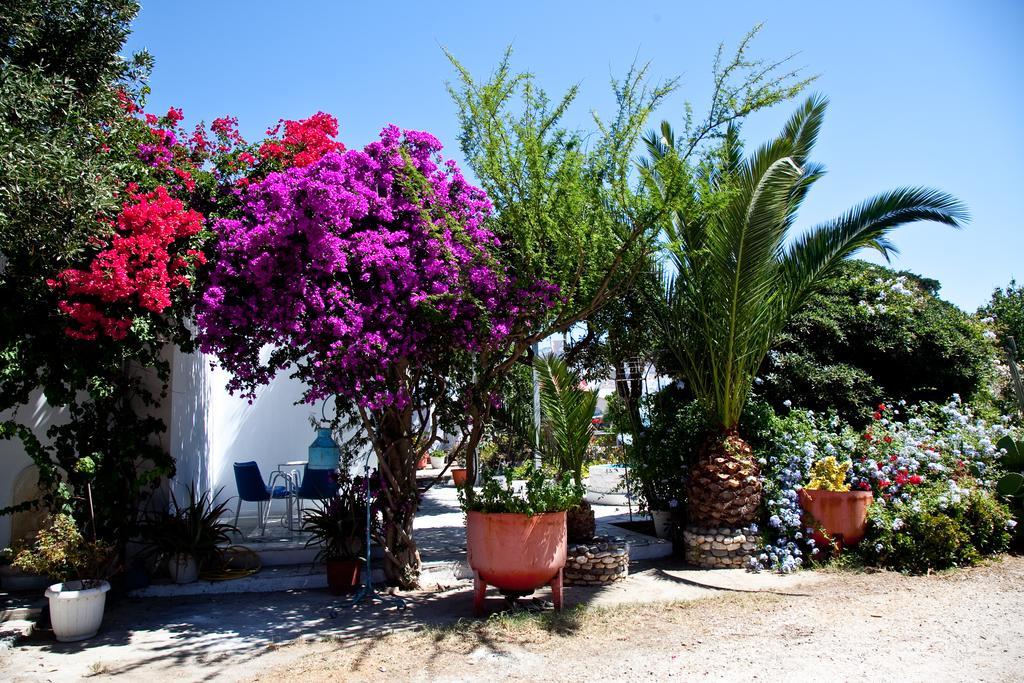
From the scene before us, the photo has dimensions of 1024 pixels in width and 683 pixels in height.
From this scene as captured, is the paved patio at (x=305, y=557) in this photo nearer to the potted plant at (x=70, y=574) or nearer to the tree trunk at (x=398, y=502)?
the tree trunk at (x=398, y=502)

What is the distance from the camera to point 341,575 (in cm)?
674

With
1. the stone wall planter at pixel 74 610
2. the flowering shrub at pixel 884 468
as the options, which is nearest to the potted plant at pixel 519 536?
the flowering shrub at pixel 884 468

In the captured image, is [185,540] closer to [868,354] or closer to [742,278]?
[742,278]

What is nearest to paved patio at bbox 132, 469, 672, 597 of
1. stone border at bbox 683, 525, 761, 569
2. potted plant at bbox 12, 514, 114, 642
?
stone border at bbox 683, 525, 761, 569

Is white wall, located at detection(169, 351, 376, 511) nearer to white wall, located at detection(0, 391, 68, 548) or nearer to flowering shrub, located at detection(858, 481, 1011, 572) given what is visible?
white wall, located at detection(0, 391, 68, 548)

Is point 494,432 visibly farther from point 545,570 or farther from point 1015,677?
point 1015,677

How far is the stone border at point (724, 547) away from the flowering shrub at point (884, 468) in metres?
0.16

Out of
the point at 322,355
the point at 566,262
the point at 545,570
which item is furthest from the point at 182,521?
the point at 566,262

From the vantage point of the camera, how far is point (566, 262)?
6074 mm

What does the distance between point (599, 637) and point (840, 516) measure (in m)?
3.64

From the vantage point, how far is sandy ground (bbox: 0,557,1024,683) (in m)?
4.64

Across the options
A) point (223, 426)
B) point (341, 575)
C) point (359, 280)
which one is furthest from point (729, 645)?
point (223, 426)

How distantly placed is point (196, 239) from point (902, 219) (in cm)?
752

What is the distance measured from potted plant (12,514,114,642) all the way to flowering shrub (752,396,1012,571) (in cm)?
609
